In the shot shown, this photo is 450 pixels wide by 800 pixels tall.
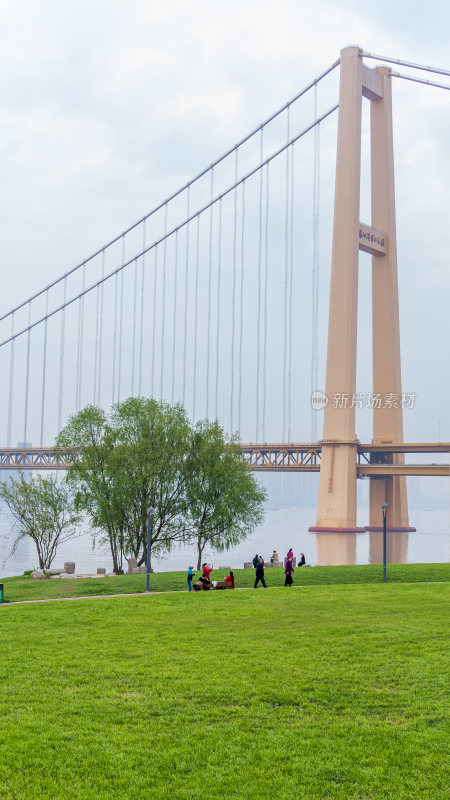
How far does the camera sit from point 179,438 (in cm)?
3100

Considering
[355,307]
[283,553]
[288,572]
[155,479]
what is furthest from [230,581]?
[355,307]

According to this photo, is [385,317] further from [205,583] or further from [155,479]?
[205,583]

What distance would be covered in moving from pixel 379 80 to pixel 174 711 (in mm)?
61599

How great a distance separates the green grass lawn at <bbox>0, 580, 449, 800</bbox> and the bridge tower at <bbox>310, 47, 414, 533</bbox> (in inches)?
1557

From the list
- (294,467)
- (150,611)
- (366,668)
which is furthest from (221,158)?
(366,668)

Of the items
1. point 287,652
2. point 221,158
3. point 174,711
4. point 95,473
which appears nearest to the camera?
point 174,711

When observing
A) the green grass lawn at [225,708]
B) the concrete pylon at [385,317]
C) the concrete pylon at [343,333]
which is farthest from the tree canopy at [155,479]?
the concrete pylon at [385,317]

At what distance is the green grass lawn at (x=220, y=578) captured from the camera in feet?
61.8

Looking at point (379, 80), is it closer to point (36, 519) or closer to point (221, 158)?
point (221, 158)

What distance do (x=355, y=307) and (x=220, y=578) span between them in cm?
3454

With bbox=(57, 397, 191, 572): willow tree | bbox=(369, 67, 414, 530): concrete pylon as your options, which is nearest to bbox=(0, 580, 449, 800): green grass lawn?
bbox=(57, 397, 191, 572): willow tree

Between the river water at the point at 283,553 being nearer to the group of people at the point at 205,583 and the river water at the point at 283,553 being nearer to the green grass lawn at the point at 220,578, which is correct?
the green grass lawn at the point at 220,578

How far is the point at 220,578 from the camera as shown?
21.8m

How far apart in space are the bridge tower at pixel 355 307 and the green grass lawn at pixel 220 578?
27.9m
